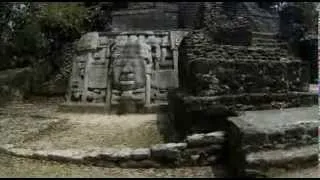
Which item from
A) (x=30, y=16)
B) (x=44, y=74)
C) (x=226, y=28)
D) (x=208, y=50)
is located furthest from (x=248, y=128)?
(x=30, y=16)

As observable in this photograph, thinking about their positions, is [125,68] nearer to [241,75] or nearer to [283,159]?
[241,75]

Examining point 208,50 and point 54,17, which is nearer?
point 208,50

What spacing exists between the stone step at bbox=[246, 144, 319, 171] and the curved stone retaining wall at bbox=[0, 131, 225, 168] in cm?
93

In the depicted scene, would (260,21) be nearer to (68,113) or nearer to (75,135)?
(68,113)

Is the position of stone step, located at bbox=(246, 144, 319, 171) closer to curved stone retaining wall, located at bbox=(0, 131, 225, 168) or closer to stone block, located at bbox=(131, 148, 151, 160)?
curved stone retaining wall, located at bbox=(0, 131, 225, 168)

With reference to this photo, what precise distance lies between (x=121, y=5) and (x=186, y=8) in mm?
2885

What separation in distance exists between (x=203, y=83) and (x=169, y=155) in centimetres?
158

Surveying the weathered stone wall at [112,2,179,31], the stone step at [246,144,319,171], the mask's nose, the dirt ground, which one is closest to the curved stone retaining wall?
the dirt ground

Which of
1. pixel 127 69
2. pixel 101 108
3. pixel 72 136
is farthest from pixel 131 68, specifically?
pixel 72 136

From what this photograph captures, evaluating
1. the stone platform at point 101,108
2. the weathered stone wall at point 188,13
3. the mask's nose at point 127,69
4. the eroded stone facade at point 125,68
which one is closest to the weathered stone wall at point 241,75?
the stone platform at point 101,108

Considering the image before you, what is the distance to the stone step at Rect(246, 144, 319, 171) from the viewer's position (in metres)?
4.74

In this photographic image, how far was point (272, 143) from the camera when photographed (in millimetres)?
5082

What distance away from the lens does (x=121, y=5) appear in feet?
61.2

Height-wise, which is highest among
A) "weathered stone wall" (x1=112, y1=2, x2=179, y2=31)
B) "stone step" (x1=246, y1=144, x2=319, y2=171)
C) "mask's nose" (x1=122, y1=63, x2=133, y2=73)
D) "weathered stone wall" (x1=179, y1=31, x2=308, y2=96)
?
"weathered stone wall" (x1=112, y1=2, x2=179, y2=31)
